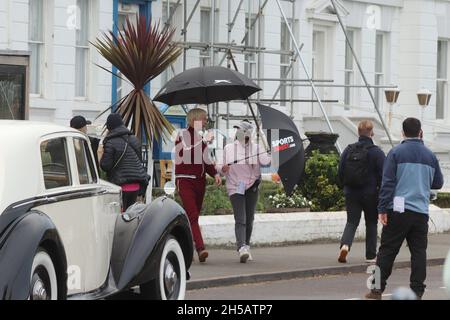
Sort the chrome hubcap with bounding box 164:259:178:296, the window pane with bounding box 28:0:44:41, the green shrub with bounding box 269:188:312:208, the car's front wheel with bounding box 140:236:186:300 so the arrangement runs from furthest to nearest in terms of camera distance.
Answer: the window pane with bounding box 28:0:44:41, the green shrub with bounding box 269:188:312:208, the chrome hubcap with bounding box 164:259:178:296, the car's front wheel with bounding box 140:236:186:300

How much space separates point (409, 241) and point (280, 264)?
4289 millimetres

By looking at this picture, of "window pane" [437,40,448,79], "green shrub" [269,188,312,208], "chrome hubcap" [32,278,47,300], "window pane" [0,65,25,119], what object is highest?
"window pane" [437,40,448,79]

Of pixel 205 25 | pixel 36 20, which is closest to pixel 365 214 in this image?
pixel 36 20

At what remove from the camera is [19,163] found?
10.7m

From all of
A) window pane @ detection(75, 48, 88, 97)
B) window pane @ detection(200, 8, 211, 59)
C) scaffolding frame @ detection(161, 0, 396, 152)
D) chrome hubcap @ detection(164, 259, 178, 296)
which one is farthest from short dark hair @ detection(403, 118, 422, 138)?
window pane @ detection(200, 8, 211, 59)

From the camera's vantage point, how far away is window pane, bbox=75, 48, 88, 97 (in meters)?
28.0

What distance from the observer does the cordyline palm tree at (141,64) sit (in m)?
21.2

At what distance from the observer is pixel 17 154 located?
10.7m

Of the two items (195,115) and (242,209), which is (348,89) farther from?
(195,115)

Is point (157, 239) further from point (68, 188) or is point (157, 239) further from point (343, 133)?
point (343, 133)

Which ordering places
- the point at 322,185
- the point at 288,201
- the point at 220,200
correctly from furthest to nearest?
the point at 322,185 → the point at 288,201 → the point at 220,200

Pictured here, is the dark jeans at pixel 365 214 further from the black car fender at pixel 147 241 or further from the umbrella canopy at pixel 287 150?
the black car fender at pixel 147 241

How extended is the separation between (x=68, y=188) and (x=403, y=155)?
13.7 ft

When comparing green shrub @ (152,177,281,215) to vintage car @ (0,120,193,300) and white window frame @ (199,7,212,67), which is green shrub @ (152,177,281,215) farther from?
vintage car @ (0,120,193,300)
